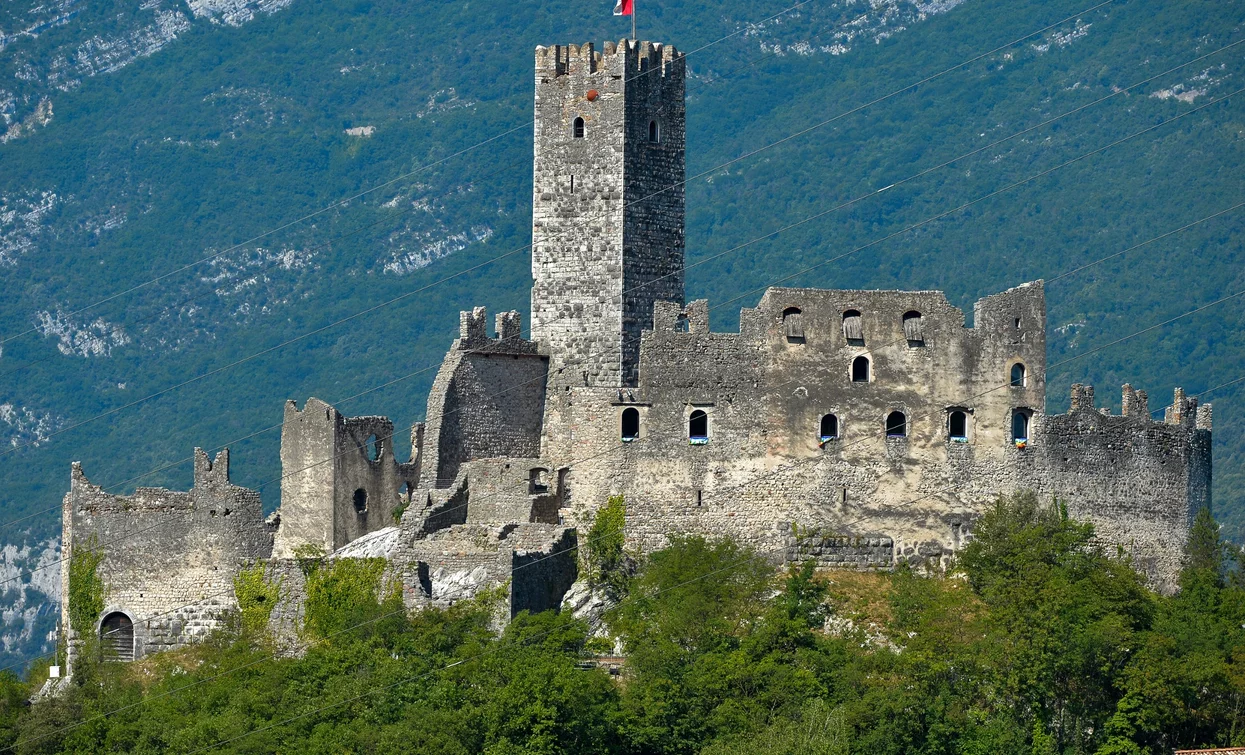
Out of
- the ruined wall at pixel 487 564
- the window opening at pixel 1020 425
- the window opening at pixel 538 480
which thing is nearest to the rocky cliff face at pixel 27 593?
the window opening at pixel 538 480

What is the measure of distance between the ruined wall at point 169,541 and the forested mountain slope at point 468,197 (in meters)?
30.3

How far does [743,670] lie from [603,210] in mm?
14392

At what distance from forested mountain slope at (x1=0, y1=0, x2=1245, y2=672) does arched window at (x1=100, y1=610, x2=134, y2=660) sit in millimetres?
30450

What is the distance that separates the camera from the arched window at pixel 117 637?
253 feet

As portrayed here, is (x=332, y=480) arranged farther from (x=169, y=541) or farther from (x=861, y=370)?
(x=861, y=370)

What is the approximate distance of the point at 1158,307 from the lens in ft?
393

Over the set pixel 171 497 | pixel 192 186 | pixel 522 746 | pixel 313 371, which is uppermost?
pixel 192 186

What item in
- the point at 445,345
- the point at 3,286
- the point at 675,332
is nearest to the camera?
the point at 675,332

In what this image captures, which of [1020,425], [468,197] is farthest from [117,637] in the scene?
[468,197]

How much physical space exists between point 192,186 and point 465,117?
1466cm

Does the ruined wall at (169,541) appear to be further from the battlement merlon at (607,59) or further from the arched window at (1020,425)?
the arched window at (1020,425)

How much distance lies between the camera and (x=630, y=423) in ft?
246

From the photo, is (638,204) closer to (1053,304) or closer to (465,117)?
(1053,304)

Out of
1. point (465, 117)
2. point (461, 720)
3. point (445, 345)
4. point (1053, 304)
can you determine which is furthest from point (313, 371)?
point (461, 720)
